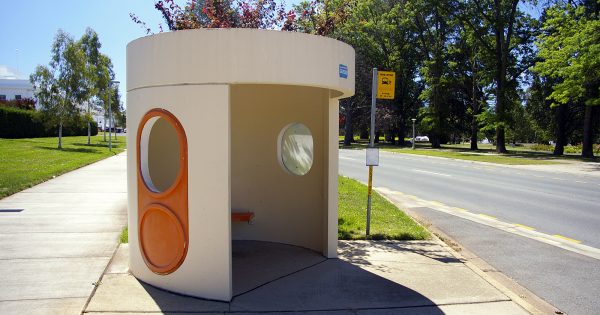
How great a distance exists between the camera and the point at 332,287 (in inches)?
214

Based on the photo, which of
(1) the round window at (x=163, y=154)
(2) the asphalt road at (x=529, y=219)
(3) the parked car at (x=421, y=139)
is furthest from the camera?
(3) the parked car at (x=421, y=139)

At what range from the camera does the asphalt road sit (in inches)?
238

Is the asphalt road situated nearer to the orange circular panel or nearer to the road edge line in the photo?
the road edge line

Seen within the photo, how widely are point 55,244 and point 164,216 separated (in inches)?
113

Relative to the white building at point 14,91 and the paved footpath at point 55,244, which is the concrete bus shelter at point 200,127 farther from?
the white building at point 14,91

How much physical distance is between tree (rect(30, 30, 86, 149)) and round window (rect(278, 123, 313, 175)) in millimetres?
28258

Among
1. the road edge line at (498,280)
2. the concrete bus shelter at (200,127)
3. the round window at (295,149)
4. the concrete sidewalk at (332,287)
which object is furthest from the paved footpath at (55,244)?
the road edge line at (498,280)

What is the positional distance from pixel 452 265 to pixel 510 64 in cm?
3702

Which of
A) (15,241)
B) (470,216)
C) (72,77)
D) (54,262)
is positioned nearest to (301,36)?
(54,262)

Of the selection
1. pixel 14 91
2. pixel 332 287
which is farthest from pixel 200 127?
pixel 14 91

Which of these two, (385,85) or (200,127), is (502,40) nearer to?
(385,85)

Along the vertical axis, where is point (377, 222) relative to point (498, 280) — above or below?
above

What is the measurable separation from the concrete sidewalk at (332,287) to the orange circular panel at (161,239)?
11.4 inches

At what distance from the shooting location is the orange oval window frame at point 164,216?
499cm
